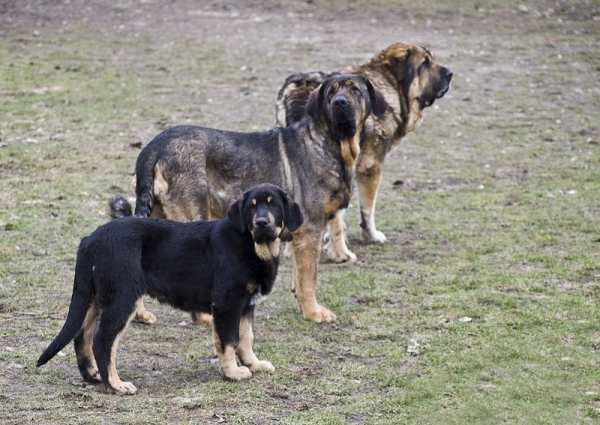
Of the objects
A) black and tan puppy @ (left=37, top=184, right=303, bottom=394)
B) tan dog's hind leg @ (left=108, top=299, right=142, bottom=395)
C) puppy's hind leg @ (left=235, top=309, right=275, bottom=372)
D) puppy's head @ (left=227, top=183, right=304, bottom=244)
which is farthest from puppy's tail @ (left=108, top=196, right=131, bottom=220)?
tan dog's hind leg @ (left=108, top=299, right=142, bottom=395)

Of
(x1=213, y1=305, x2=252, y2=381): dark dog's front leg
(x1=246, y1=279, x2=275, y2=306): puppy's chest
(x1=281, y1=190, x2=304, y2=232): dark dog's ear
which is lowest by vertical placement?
(x1=213, y1=305, x2=252, y2=381): dark dog's front leg

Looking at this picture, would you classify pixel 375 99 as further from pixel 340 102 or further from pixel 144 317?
pixel 144 317

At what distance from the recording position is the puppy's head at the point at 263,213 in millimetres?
6391

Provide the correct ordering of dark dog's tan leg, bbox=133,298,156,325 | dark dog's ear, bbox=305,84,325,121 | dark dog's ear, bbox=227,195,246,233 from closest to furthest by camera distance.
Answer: dark dog's ear, bbox=227,195,246,233 → dark dog's tan leg, bbox=133,298,156,325 → dark dog's ear, bbox=305,84,325,121

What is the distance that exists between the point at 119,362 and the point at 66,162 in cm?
694

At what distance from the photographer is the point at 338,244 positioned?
995cm

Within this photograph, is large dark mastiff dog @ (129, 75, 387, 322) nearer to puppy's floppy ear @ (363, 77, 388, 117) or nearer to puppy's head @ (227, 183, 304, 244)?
puppy's floppy ear @ (363, 77, 388, 117)

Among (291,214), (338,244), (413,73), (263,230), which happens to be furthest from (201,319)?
(413,73)

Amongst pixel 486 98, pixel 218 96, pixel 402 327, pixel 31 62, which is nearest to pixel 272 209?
pixel 402 327

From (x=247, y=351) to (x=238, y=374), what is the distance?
0.90 feet

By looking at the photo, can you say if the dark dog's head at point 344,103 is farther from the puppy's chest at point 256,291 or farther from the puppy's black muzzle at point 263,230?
the puppy's chest at point 256,291

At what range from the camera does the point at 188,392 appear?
6184 millimetres

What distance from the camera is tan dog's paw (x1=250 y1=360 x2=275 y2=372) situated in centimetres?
669

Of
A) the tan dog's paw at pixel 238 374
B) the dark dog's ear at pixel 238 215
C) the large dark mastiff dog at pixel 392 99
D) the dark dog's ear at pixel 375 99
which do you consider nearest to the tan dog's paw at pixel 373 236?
the large dark mastiff dog at pixel 392 99
